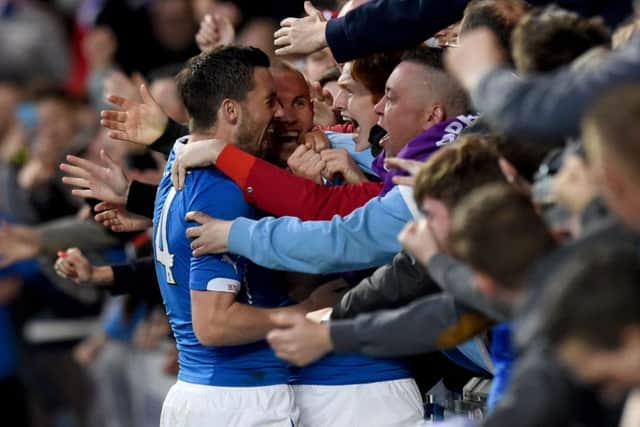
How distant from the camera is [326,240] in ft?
15.3

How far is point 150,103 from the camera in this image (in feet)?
18.6

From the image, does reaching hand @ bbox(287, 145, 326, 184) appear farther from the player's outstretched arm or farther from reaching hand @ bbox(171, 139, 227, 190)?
the player's outstretched arm

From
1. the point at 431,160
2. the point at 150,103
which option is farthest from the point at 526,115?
the point at 150,103

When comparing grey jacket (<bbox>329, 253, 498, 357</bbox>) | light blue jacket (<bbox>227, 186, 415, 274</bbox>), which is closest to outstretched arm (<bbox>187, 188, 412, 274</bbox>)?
light blue jacket (<bbox>227, 186, 415, 274</bbox>)

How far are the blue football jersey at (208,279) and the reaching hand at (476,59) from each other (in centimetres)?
133

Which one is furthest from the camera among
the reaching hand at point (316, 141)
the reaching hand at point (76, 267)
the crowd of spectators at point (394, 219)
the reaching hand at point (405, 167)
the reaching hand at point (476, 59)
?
the reaching hand at point (76, 267)

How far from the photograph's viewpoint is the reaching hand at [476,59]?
3.68 metres

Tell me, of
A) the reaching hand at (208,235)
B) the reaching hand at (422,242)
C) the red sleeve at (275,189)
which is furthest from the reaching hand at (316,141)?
the reaching hand at (422,242)

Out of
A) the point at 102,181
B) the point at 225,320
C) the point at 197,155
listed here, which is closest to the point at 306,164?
the point at 197,155

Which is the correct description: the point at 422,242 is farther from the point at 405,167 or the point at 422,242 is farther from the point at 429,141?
the point at 429,141

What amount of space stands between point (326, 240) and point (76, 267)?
1.72 meters

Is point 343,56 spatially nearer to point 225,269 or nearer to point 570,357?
point 225,269

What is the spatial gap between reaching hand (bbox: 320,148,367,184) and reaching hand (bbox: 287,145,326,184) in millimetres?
31

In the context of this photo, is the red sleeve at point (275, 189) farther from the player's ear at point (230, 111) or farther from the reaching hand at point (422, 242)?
the reaching hand at point (422, 242)
